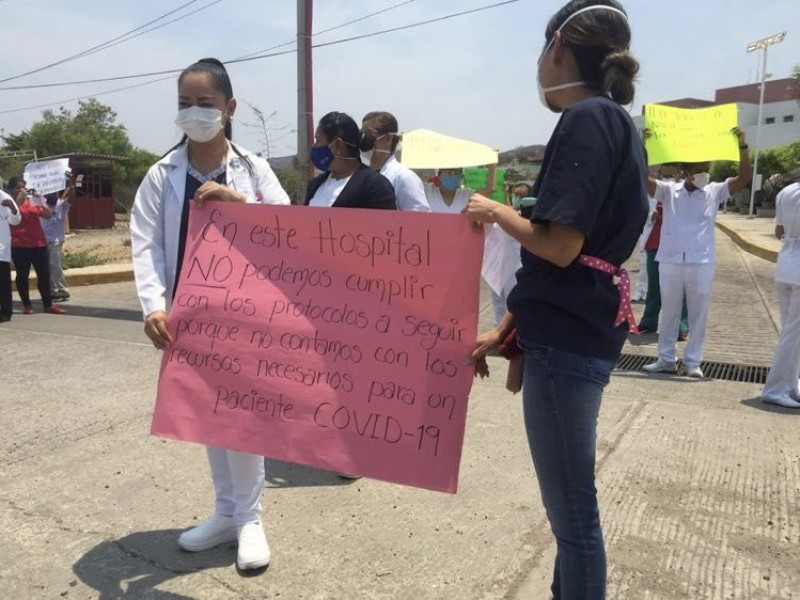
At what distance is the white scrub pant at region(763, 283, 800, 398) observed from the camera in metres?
4.98

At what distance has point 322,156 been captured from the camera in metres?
3.77

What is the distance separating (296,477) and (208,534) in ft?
2.87

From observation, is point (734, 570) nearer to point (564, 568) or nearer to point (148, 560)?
point (564, 568)

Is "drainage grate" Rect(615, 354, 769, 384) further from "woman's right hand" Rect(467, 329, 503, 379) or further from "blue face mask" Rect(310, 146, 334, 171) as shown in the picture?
"woman's right hand" Rect(467, 329, 503, 379)

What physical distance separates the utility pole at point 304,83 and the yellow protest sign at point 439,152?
5322 millimetres

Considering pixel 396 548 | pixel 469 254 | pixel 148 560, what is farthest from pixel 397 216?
pixel 148 560

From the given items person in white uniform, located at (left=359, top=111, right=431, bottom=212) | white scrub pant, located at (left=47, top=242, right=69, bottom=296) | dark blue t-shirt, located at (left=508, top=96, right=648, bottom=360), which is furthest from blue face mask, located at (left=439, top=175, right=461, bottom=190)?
white scrub pant, located at (left=47, top=242, right=69, bottom=296)

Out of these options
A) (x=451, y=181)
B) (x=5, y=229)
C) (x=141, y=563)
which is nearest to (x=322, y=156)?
(x=141, y=563)

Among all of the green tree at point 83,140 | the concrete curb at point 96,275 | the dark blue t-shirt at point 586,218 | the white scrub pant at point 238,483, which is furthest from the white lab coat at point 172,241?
the green tree at point 83,140

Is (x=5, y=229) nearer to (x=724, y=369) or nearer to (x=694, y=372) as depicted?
(x=694, y=372)

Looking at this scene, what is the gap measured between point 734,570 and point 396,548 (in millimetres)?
→ 1371

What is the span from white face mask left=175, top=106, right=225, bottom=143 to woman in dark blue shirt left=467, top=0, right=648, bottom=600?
4.37ft

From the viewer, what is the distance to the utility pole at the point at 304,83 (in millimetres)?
10438

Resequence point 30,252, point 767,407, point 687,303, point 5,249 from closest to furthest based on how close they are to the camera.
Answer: point 767,407 < point 687,303 < point 5,249 < point 30,252
